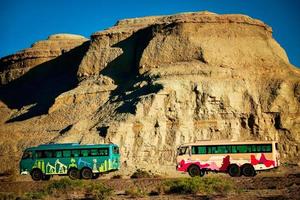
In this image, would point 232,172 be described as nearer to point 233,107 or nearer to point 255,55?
point 233,107

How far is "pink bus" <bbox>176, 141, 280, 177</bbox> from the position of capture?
37688 millimetres

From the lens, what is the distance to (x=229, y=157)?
125 ft

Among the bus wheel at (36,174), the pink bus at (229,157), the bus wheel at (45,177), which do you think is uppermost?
the pink bus at (229,157)

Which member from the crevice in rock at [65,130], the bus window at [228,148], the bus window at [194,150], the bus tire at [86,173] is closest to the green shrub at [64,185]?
the bus tire at [86,173]

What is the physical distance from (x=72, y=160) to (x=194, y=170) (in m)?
8.92

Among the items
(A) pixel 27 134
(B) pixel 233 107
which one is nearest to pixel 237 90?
(B) pixel 233 107

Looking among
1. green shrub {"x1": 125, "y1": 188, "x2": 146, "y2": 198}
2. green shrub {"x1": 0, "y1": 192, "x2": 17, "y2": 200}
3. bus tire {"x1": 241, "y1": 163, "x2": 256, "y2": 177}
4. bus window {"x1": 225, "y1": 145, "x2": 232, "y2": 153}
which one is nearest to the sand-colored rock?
bus window {"x1": 225, "y1": 145, "x2": 232, "y2": 153}

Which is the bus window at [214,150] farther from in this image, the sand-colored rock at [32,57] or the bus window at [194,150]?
the sand-colored rock at [32,57]

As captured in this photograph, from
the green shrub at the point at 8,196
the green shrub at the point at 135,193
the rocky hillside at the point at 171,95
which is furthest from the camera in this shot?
the rocky hillside at the point at 171,95

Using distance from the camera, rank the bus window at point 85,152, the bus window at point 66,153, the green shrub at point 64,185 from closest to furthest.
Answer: the green shrub at point 64,185, the bus window at point 85,152, the bus window at point 66,153

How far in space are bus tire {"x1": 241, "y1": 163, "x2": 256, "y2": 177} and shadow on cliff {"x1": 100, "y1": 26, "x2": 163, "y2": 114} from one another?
73.4ft

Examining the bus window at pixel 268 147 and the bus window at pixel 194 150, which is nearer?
the bus window at pixel 268 147

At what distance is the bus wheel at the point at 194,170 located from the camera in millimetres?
38781

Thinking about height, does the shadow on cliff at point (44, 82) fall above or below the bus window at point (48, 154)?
above
